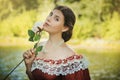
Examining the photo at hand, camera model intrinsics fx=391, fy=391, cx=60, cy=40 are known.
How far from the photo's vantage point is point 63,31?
8.00ft

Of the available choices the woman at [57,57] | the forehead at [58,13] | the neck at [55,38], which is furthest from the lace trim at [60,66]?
the forehead at [58,13]

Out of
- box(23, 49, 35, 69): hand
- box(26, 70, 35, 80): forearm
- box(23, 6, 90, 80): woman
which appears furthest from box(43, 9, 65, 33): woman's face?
box(26, 70, 35, 80): forearm

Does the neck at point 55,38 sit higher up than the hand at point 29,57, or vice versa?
the neck at point 55,38

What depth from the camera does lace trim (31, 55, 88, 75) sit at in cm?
238

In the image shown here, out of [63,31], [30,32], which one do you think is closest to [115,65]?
[63,31]

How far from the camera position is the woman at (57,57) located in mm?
2377

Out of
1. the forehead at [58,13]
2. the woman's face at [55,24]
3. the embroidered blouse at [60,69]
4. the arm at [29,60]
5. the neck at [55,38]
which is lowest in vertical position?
the embroidered blouse at [60,69]

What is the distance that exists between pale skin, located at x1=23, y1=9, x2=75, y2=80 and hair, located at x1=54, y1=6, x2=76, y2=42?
0.07 ft

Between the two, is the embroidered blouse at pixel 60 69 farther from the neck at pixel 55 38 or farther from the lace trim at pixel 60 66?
the neck at pixel 55 38

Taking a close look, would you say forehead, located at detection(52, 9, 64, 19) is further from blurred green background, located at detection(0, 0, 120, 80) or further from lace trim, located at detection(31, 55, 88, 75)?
lace trim, located at detection(31, 55, 88, 75)

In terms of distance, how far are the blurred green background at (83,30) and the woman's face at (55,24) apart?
0.08 meters

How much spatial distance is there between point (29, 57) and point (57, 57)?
18 centimetres

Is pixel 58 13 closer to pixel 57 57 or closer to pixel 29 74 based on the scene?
pixel 57 57

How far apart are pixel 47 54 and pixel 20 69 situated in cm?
20
